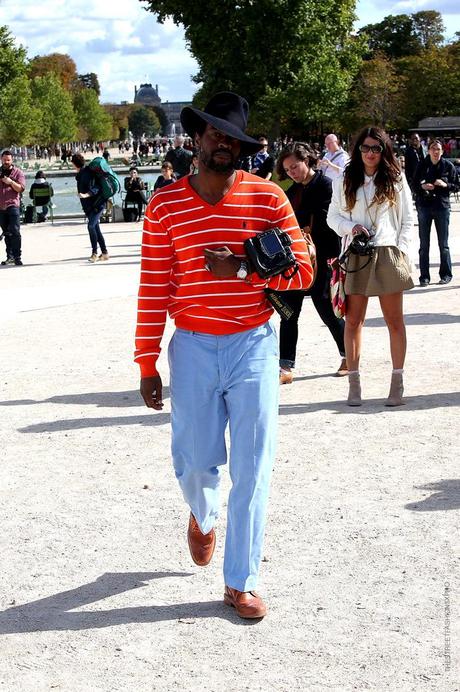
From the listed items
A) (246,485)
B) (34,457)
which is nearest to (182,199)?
(246,485)

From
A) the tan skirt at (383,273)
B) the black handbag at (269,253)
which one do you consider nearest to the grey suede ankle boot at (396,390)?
the tan skirt at (383,273)

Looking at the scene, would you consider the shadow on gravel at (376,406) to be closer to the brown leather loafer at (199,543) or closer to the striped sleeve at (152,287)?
the brown leather loafer at (199,543)

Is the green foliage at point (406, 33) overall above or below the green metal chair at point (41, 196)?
above

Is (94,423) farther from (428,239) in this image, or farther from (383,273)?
(428,239)

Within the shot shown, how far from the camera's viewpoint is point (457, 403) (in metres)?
8.20

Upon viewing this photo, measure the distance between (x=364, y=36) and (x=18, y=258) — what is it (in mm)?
45743

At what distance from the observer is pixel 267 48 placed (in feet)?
172

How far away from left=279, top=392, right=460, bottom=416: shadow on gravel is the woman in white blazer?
0.17m

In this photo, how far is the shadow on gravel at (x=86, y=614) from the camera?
14.9 ft

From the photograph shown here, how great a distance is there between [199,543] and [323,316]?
470 centimetres

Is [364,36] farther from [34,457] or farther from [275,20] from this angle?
[34,457]

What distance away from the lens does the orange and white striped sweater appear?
438 centimetres

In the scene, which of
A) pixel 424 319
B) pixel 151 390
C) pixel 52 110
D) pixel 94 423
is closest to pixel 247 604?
pixel 151 390

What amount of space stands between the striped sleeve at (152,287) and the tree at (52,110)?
123 m
